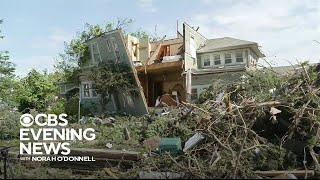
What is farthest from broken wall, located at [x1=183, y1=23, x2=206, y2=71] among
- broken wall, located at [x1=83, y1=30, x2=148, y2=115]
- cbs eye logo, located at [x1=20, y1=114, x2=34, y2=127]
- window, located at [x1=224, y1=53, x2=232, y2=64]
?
cbs eye logo, located at [x1=20, y1=114, x2=34, y2=127]

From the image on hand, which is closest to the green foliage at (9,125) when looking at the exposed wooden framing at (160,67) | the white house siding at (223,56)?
the exposed wooden framing at (160,67)

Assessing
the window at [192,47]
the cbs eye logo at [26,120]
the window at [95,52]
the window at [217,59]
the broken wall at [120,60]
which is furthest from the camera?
the window at [217,59]

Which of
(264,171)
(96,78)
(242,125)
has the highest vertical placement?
(96,78)

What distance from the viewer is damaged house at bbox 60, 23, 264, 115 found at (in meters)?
26.4

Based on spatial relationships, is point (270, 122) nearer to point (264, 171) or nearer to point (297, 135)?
point (297, 135)

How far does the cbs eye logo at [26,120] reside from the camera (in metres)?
17.2

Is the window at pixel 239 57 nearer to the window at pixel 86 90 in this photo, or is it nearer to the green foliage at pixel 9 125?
the window at pixel 86 90

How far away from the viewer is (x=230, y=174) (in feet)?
26.7

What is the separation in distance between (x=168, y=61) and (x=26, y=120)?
12.2 metres

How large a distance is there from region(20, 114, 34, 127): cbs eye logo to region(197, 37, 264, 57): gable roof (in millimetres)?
14862

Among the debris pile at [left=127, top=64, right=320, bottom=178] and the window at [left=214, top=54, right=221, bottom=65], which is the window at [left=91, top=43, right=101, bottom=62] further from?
the debris pile at [left=127, top=64, right=320, bottom=178]

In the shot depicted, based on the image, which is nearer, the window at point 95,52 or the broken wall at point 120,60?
the broken wall at point 120,60

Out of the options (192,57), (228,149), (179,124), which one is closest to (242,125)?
(228,149)

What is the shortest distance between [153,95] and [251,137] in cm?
1959
